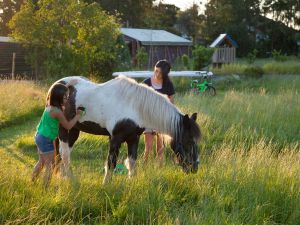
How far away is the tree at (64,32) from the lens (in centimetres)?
1756

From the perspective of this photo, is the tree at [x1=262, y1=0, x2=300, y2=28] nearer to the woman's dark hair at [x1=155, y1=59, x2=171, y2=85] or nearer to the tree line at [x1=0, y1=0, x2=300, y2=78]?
the tree line at [x1=0, y1=0, x2=300, y2=78]

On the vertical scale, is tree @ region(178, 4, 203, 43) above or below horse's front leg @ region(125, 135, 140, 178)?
above

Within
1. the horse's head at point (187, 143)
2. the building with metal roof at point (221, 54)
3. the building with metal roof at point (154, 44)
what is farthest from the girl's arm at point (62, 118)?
the building with metal roof at point (221, 54)

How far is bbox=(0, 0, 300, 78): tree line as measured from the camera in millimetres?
17703

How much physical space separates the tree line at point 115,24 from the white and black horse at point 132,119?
12.9m

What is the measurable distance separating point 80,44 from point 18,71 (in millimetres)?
4568

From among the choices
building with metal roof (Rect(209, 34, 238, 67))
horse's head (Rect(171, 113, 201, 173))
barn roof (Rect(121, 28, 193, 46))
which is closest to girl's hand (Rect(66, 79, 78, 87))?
horse's head (Rect(171, 113, 201, 173))

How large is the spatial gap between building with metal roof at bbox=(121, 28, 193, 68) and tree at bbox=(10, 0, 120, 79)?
35.2 ft

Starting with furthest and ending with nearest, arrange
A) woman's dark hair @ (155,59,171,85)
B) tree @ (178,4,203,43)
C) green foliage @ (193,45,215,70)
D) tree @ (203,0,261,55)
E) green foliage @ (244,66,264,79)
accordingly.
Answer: tree @ (178,4,203,43)
tree @ (203,0,261,55)
green foliage @ (193,45,215,70)
green foliage @ (244,66,264,79)
woman's dark hair @ (155,59,171,85)

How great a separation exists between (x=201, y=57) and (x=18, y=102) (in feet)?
48.0

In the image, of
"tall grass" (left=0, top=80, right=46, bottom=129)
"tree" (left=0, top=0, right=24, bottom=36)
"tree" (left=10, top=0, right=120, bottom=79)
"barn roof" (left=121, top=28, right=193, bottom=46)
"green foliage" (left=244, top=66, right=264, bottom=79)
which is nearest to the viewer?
"tall grass" (left=0, top=80, right=46, bottom=129)

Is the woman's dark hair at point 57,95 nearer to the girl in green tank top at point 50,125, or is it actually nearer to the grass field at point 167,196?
the girl in green tank top at point 50,125

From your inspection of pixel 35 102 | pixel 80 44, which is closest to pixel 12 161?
pixel 35 102

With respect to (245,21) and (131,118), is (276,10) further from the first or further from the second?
(131,118)
